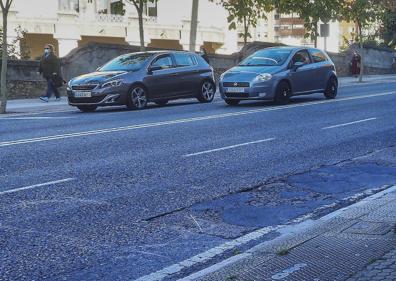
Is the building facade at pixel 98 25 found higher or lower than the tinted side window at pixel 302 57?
higher

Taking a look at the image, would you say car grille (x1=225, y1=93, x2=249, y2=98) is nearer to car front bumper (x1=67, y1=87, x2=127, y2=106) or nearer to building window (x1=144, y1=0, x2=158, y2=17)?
car front bumper (x1=67, y1=87, x2=127, y2=106)

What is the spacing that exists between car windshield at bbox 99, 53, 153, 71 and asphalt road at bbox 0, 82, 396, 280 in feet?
7.80

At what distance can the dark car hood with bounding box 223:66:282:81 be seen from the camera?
60.8 feet

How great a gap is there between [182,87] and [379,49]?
33.0 metres

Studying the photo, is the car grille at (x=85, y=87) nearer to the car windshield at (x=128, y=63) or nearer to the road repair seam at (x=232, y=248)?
the car windshield at (x=128, y=63)

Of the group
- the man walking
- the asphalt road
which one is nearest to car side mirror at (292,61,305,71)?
the asphalt road

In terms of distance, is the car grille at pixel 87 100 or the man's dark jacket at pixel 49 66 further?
the man's dark jacket at pixel 49 66

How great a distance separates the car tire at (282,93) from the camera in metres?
18.8

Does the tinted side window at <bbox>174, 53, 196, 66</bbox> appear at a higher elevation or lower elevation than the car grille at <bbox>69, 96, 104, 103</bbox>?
higher

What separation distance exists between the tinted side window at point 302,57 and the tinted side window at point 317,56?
34 cm

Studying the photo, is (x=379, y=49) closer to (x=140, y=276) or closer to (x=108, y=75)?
(x=108, y=75)

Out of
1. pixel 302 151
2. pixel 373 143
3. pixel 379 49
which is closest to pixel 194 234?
pixel 302 151

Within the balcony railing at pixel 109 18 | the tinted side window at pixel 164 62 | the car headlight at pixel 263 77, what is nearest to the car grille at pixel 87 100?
the tinted side window at pixel 164 62

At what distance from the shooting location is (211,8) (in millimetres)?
54781
